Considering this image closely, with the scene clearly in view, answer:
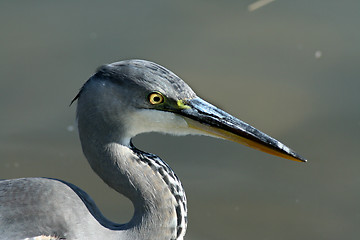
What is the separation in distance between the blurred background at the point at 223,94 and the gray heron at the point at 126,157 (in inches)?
36.1

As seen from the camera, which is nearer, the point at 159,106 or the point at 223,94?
the point at 159,106

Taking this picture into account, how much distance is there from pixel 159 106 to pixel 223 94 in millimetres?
1795

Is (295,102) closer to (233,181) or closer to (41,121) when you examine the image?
(233,181)

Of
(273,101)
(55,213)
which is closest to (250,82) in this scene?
(273,101)

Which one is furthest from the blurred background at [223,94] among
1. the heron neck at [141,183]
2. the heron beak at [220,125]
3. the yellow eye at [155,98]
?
the yellow eye at [155,98]

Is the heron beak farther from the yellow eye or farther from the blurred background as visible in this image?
the blurred background

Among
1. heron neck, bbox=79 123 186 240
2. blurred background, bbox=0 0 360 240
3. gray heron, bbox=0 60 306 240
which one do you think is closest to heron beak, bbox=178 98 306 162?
gray heron, bbox=0 60 306 240

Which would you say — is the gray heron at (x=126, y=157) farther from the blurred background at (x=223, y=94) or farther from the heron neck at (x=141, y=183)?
the blurred background at (x=223, y=94)

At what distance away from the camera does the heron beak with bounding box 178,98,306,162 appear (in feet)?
9.22

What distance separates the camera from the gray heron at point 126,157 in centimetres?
276

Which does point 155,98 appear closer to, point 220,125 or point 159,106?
point 159,106

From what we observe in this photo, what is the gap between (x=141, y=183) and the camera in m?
2.84

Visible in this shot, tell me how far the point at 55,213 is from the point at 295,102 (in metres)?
2.29

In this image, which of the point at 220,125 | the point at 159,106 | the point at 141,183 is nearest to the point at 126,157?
the point at 141,183
